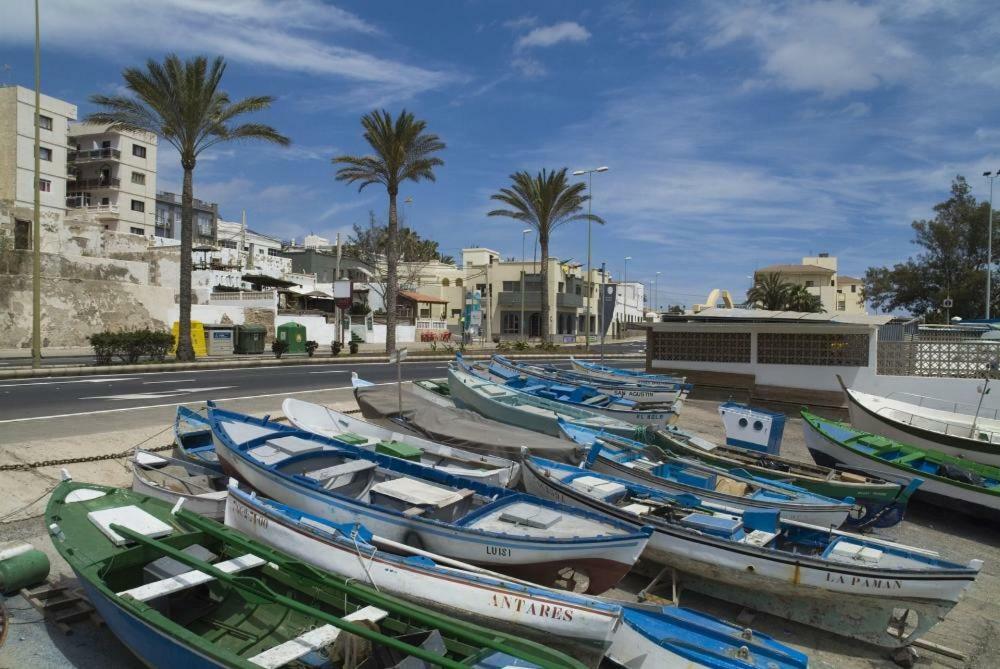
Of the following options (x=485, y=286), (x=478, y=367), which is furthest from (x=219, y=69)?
(x=485, y=286)

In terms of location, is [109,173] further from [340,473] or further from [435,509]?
[435,509]

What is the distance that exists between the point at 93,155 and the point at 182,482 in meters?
64.1

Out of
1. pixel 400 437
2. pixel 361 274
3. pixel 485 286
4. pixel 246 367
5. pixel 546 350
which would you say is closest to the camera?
pixel 400 437

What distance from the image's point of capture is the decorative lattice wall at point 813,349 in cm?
1791

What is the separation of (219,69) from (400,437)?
64.0 feet

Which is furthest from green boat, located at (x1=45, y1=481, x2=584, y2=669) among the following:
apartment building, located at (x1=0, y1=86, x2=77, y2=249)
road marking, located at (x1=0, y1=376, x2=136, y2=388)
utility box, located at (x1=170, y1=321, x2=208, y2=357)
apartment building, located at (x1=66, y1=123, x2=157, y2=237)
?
apartment building, located at (x1=66, y1=123, x2=157, y2=237)

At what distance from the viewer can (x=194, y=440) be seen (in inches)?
391

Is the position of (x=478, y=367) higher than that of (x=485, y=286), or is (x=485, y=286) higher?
(x=485, y=286)

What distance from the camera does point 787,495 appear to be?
790 cm

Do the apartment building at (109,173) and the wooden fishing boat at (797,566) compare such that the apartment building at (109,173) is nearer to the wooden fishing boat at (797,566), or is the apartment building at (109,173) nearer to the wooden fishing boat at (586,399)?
the wooden fishing boat at (586,399)

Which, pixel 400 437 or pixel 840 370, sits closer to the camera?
pixel 400 437

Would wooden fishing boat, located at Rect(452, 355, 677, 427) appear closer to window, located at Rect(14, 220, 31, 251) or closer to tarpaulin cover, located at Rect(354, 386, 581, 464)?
tarpaulin cover, located at Rect(354, 386, 581, 464)

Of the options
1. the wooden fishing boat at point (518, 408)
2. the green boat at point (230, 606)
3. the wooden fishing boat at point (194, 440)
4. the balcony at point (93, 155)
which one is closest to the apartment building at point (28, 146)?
the balcony at point (93, 155)

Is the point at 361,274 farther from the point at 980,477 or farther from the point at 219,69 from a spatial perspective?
the point at 980,477
